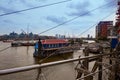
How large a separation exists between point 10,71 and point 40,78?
60 centimetres

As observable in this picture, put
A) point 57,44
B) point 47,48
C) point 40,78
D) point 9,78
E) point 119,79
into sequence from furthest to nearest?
point 57,44 < point 47,48 < point 9,78 < point 119,79 < point 40,78

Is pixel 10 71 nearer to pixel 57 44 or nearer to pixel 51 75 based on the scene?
pixel 51 75

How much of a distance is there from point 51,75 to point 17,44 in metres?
50.8

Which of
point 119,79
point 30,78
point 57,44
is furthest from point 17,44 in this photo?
point 119,79

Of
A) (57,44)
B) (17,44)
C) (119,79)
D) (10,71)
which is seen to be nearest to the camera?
(10,71)

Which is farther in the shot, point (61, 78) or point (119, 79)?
point (61, 78)

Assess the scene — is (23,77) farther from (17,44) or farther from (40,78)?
(17,44)

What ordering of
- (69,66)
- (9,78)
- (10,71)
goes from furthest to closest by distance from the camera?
1. (69,66)
2. (9,78)
3. (10,71)

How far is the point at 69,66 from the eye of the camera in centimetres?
1936

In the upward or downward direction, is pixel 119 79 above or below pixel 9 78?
above

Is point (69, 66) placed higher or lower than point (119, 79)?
lower

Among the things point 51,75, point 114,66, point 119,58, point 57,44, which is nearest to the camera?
point 114,66

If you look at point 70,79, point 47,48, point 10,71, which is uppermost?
point 10,71

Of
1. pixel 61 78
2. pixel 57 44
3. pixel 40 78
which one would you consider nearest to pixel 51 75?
pixel 61 78
